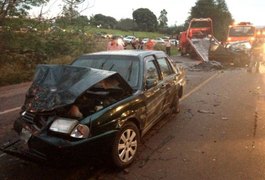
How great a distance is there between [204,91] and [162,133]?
17.5ft

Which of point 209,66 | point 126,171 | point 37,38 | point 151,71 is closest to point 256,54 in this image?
point 209,66

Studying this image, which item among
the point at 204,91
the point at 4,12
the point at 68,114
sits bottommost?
the point at 204,91

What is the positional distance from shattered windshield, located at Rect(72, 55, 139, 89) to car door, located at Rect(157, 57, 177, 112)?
80cm

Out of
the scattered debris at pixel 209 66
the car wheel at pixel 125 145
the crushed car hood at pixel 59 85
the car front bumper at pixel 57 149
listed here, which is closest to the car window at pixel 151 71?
the crushed car hood at pixel 59 85

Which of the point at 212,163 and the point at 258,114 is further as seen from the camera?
the point at 258,114

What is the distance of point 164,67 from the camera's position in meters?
7.11

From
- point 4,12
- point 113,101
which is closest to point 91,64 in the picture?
point 113,101

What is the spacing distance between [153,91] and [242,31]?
25.3 metres

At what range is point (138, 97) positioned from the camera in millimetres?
5316

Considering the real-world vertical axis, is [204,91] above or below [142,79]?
below

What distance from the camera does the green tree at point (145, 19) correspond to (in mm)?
103912

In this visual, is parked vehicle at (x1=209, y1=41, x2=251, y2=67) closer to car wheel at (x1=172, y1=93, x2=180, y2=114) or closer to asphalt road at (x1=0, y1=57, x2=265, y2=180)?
asphalt road at (x1=0, y1=57, x2=265, y2=180)

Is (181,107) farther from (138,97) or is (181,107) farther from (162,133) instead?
(138,97)

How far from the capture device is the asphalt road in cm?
469
